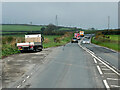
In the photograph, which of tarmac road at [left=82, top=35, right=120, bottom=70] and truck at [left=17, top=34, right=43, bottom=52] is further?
truck at [left=17, top=34, right=43, bottom=52]

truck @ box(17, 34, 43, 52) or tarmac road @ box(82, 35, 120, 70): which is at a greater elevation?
truck @ box(17, 34, 43, 52)

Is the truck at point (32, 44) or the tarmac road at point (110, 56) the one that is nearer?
the tarmac road at point (110, 56)

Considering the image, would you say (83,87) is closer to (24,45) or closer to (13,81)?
(13,81)

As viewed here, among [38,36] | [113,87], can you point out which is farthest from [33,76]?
[38,36]

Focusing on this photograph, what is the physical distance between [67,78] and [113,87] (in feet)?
9.32

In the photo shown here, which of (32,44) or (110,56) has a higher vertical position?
(32,44)

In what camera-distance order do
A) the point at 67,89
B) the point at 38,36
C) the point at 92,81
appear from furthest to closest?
1. the point at 38,36
2. the point at 92,81
3. the point at 67,89

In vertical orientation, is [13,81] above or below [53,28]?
below

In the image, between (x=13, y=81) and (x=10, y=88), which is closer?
(x=10, y=88)


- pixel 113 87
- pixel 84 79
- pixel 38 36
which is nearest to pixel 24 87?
pixel 84 79

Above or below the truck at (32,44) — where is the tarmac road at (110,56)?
below

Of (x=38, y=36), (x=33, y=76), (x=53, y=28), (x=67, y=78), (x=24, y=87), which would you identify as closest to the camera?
(x=24, y=87)

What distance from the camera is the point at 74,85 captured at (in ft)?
30.4

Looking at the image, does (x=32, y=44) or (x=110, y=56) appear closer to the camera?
(x=110, y=56)
